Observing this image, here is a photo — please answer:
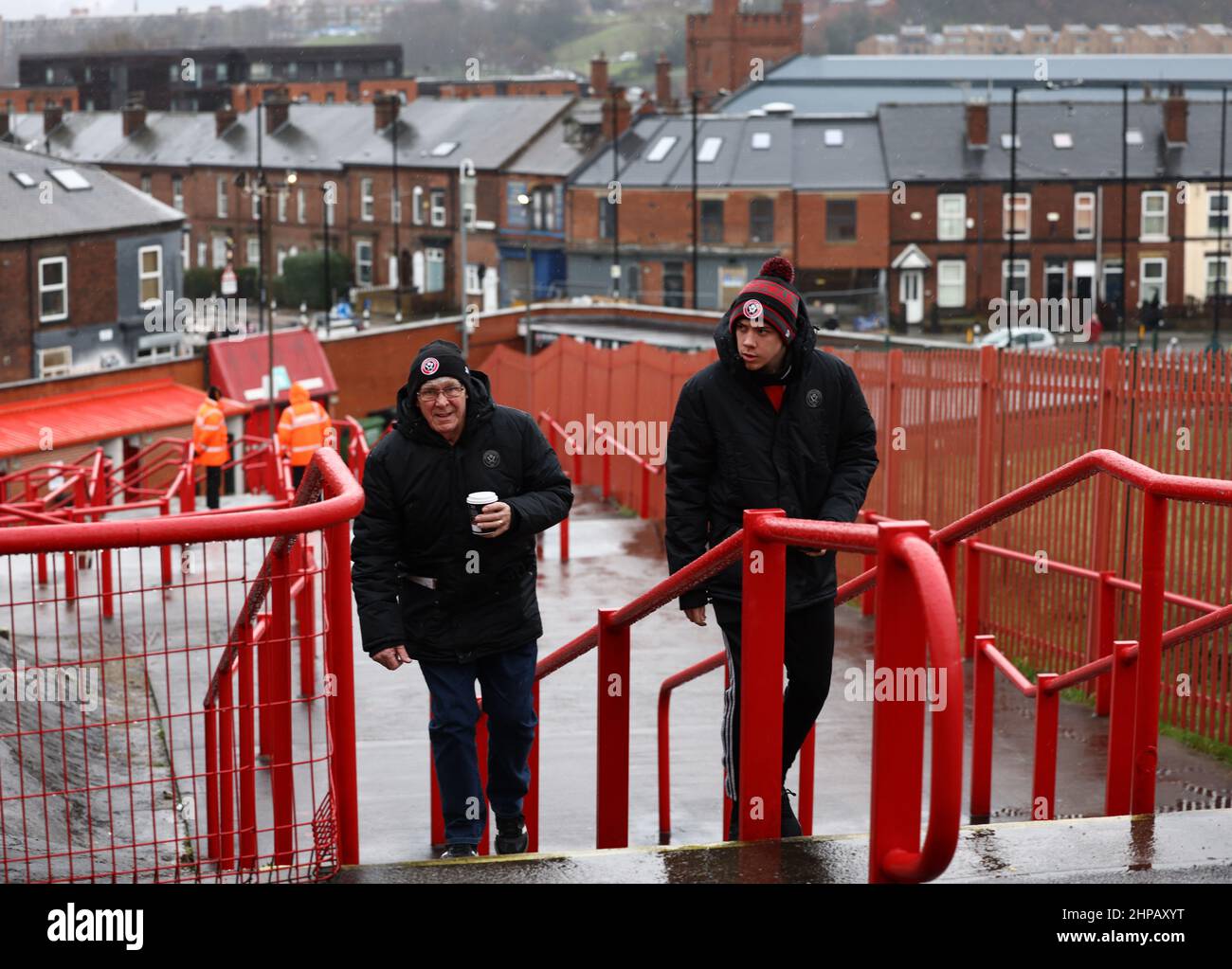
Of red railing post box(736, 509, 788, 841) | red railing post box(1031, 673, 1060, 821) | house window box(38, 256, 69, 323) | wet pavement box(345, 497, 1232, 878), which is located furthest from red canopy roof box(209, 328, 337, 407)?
red railing post box(736, 509, 788, 841)

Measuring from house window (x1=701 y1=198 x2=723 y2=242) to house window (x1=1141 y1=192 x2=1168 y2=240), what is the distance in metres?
14.7

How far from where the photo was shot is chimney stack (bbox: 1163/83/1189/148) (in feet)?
205

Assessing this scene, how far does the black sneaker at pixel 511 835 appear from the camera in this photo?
6004 millimetres

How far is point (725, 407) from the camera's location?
215 inches

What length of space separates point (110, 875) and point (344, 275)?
73092 millimetres

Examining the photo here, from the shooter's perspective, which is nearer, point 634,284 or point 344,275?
point 634,284

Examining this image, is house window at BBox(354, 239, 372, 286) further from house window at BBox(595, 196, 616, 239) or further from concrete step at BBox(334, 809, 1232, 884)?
concrete step at BBox(334, 809, 1232, 884)

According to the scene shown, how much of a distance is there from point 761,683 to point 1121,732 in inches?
70.0

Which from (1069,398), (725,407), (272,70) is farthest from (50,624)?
(272,70)

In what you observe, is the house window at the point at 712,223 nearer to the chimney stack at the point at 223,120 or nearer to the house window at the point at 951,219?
the house window at the point at 951,219

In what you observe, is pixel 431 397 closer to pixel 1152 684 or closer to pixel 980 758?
pixel 1152 684

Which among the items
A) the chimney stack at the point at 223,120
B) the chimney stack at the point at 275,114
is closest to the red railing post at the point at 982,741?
the chimney stack at the point at 275,114

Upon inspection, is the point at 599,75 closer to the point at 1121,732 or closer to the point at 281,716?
the point at 1121,732

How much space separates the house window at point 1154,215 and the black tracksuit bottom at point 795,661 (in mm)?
60012
